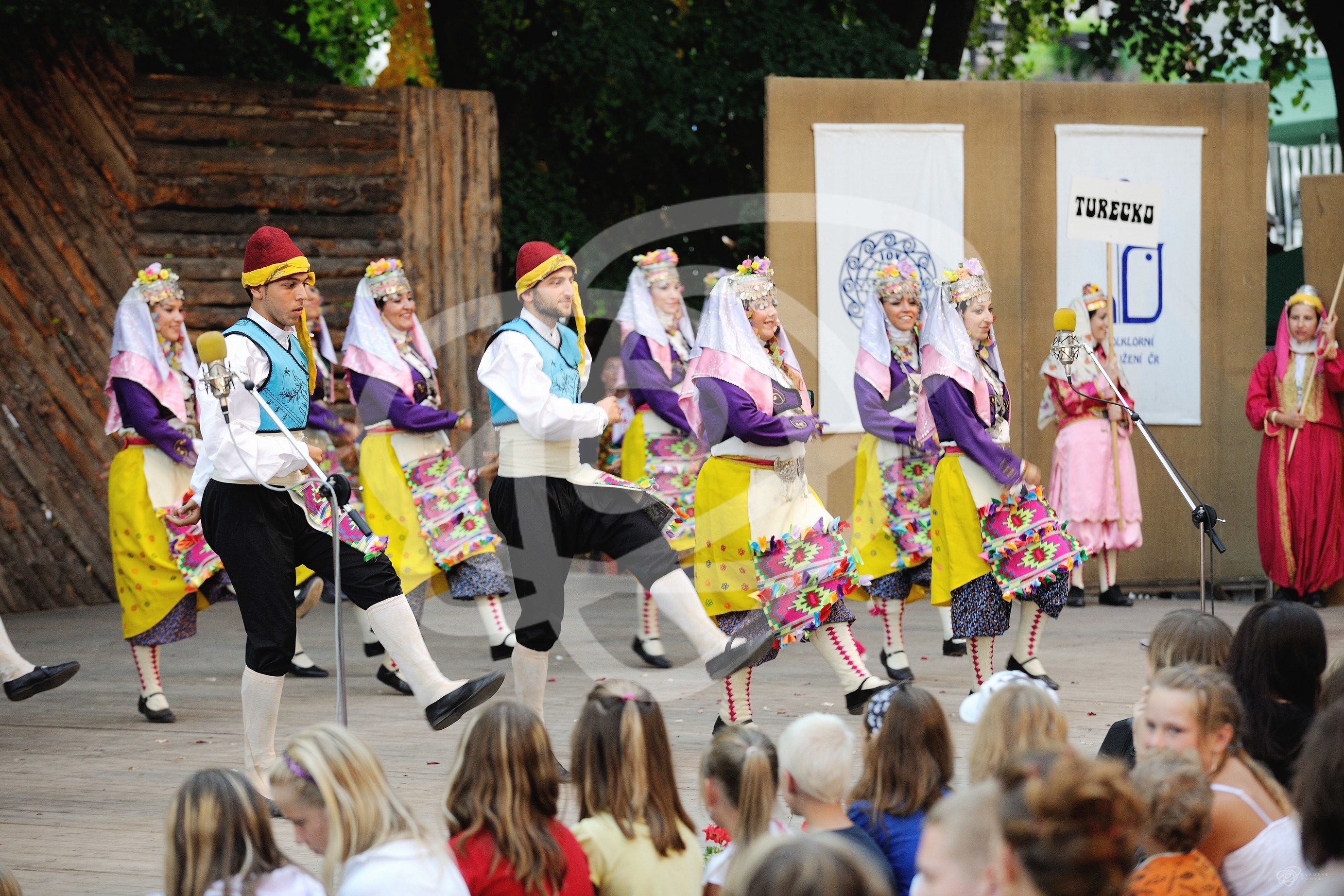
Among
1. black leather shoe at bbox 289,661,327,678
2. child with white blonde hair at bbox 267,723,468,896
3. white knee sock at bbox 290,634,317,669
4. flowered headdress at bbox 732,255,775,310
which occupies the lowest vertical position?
black leather shoe at bbox 289,661,327,678

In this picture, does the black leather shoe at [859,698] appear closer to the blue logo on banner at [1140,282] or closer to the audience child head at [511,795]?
the audience child head at [511,795]

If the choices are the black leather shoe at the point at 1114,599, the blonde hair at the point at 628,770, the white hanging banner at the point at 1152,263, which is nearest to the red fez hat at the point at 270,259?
A: the blonde hair at the point at 628,770

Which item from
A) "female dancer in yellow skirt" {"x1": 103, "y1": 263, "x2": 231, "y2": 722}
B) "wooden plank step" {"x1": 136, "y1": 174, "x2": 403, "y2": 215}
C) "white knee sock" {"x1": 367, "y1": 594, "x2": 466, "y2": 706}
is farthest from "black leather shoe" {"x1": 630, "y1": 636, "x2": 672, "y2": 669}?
"wooden plank step" {"x1": 136, "y1": 174, "x2": 403, "y2": 215}

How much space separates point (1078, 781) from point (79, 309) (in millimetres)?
8036

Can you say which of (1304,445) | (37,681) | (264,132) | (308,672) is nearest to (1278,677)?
(37,681)

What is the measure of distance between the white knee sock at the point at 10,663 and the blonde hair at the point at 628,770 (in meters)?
3.09

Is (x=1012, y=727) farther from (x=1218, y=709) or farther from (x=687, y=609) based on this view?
(x=687, y=609)

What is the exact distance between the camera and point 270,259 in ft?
15.5

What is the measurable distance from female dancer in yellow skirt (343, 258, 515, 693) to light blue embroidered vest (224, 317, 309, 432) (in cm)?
231

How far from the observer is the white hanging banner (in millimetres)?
9211

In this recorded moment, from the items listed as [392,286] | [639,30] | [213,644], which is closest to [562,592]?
[392,286]

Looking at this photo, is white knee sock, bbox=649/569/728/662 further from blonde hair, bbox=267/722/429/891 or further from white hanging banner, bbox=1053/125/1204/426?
white hanging banner, bbox=1053/125/1204/426

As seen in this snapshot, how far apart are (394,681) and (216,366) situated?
2.73 m

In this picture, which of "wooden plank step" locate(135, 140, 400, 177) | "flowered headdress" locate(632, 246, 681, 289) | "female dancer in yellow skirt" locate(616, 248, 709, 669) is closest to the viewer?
"female dancer in yellow skirt" locate(616, 248, 709, 669)
